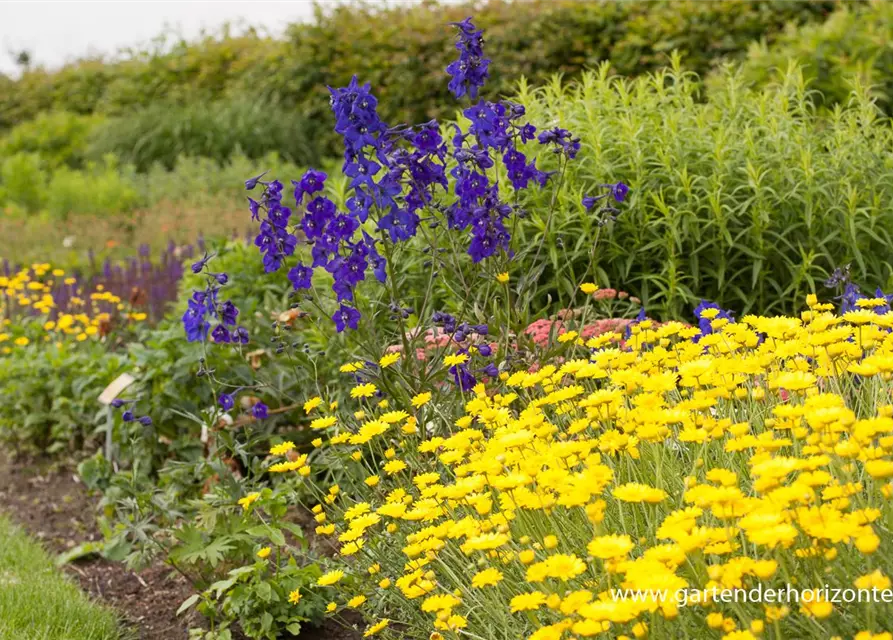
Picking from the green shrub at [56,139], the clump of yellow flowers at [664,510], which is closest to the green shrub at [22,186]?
the green shrub at [56,139]

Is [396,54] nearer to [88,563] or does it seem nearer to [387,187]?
[88,563]

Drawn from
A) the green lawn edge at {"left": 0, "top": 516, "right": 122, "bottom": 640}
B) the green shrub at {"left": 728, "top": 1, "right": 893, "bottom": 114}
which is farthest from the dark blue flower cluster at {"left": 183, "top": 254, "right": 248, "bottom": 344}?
the green shrub at {"left": 728, "top": 1, "right": 893, "bottom": 114}

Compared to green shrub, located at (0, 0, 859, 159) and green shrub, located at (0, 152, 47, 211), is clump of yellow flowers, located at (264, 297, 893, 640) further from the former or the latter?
green shrub, located at (0, 152, 47, 211)

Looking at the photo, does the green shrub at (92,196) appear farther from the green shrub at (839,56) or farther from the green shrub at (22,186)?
the green shrub at (839,56)

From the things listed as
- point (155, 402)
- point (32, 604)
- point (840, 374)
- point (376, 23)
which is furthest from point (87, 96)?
point (840, 374)

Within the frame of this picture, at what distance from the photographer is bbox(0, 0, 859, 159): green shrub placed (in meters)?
9.98

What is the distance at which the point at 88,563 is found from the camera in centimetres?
455

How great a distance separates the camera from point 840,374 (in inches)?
111

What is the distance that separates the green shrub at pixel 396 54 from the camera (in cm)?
998

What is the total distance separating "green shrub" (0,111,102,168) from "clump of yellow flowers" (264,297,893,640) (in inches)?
520

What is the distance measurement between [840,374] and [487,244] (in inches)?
50.3

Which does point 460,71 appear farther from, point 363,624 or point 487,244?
point 363,624

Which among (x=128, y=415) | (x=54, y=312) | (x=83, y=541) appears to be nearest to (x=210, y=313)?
(x=128, y=415)

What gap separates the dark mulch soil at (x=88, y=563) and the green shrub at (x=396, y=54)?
607 cm
